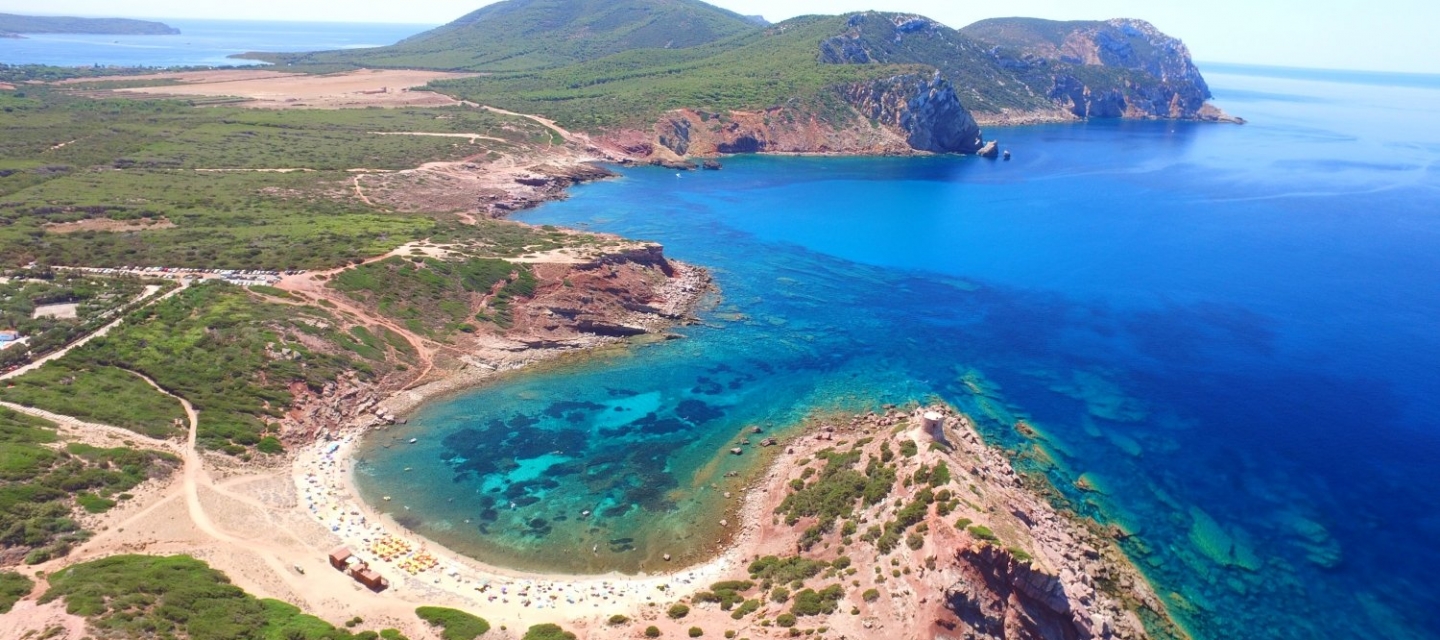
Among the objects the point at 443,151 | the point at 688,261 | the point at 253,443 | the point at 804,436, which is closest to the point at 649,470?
the point at 804,436

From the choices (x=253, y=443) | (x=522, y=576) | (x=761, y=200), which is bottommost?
(x=522, y=576)

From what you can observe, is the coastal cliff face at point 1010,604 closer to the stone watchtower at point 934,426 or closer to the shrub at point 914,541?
the shrub at point 914,541

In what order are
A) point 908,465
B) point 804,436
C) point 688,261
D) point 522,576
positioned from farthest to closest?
point 688,261 → point 804,436 → point 908,465 → point 522,576

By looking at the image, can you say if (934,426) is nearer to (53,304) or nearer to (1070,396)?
(1070,396)

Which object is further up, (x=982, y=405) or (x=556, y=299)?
(x=556, y=299)

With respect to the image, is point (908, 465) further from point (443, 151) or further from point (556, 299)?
point (443, 151)

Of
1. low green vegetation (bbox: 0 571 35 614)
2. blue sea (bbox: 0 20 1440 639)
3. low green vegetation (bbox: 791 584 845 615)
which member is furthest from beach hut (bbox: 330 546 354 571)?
low green vegetation (bbox: 791 584 845 615)

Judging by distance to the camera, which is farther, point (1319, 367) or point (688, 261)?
point (688, 261)

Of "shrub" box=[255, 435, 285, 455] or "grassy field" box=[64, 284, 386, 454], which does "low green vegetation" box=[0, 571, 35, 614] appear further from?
"shrub" box=[255, 435, 285, 455]
